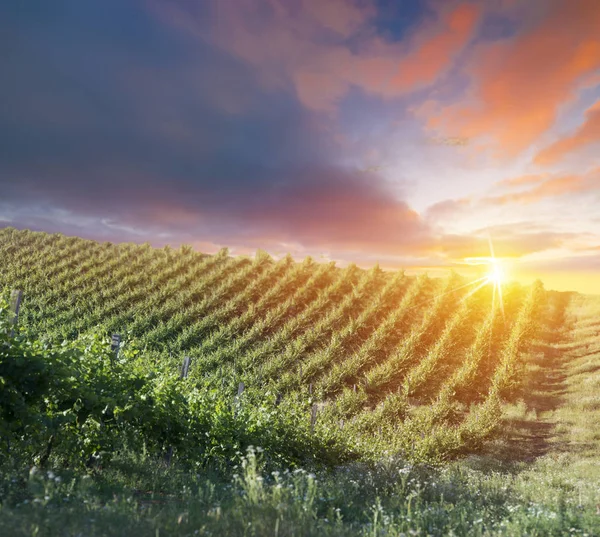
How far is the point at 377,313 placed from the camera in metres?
24.3

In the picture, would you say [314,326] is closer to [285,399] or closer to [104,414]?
[285,399]

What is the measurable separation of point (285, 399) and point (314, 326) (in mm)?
9249

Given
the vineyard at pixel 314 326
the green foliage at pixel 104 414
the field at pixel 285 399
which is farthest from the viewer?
the vineyard at pixel 314 326

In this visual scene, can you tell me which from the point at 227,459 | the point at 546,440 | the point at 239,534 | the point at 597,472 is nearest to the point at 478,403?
the point at 546,440

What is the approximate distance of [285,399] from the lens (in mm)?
13102

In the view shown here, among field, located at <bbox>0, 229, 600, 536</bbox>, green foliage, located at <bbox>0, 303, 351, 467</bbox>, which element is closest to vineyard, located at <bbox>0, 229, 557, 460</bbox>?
field, located at <bbox>0, 229, 600, 536</bbox>

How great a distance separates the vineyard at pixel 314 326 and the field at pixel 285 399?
110 millimetres

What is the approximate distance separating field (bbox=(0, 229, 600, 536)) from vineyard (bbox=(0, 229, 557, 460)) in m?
0.11

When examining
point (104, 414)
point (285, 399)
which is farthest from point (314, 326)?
point (104, 414)

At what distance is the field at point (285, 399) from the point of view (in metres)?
4.62

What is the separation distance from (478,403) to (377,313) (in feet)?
25.7

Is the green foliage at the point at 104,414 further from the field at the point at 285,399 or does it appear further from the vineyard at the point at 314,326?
the vineyard at the point at 314,326

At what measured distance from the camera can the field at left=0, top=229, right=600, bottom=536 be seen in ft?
15.2

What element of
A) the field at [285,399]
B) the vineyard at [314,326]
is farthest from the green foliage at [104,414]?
the vineyard at [314,326]
